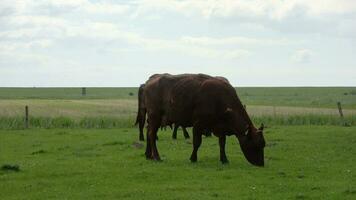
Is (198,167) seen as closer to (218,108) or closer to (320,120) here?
(218,108)

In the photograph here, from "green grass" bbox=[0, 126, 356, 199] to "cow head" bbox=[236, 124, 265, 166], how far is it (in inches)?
10.2

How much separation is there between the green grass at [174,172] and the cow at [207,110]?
588 mm

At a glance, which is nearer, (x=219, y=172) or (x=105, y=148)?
(x=219, y=172)

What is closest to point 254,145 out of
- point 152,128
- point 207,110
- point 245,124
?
point 245,124

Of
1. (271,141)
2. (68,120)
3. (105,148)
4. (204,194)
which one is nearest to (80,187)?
(204,194)

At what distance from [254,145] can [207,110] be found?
1.61 m

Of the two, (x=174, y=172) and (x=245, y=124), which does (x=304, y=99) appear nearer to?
(x=245, y=124)

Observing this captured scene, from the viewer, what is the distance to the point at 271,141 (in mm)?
23625

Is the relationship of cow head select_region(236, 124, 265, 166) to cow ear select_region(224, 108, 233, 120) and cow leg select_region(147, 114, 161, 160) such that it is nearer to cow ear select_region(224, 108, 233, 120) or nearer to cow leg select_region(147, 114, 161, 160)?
cow ear select_region(224, 108, 233, 120)

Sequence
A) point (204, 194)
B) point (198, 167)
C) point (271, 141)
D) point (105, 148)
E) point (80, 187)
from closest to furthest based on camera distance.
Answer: point (204, 194)
point (80, 187)
point (198, 167)
point (105, 148)
point (271, 141)

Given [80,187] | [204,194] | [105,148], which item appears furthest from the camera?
[105,148]

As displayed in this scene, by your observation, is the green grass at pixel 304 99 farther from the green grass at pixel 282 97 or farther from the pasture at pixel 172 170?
the pasture at pixel 172 170

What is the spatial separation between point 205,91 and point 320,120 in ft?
69.3

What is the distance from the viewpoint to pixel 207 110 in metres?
16.3
